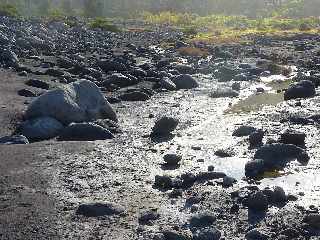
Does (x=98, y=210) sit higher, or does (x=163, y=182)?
(x=98, y=210)

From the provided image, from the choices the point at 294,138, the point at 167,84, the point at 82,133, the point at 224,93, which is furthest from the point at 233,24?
the point at 294,138

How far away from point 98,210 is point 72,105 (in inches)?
248

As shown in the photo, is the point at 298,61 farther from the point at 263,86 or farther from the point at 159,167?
the point at 159,167

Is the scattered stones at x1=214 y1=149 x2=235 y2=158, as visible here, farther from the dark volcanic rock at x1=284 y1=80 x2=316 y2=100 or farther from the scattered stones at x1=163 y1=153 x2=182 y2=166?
the dark volcanic rock at x1=284 y1=80 x2=316 y2=100

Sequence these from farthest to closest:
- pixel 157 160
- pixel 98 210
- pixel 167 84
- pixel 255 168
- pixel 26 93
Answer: pixel 167 84, pixel 26 93, pixel 157 160, pixel 255 168, pixel 98 210

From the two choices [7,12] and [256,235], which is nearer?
[256,235]

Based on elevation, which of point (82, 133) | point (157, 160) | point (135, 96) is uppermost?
point (82, 133)

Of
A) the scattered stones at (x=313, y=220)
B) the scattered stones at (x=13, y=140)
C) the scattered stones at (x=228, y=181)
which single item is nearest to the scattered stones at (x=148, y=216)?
the scattered stones at (x=228, y=181)

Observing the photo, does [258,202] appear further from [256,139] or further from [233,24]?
[233,24]

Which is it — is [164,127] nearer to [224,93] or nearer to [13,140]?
[13,140]

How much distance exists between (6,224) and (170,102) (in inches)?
456

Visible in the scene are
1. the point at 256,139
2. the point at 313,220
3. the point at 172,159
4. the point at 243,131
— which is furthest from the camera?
the point at 243,131

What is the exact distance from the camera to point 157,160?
11977 mm

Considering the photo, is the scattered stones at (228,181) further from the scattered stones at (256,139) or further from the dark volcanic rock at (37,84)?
the dark volcanic rock at (37,84)
